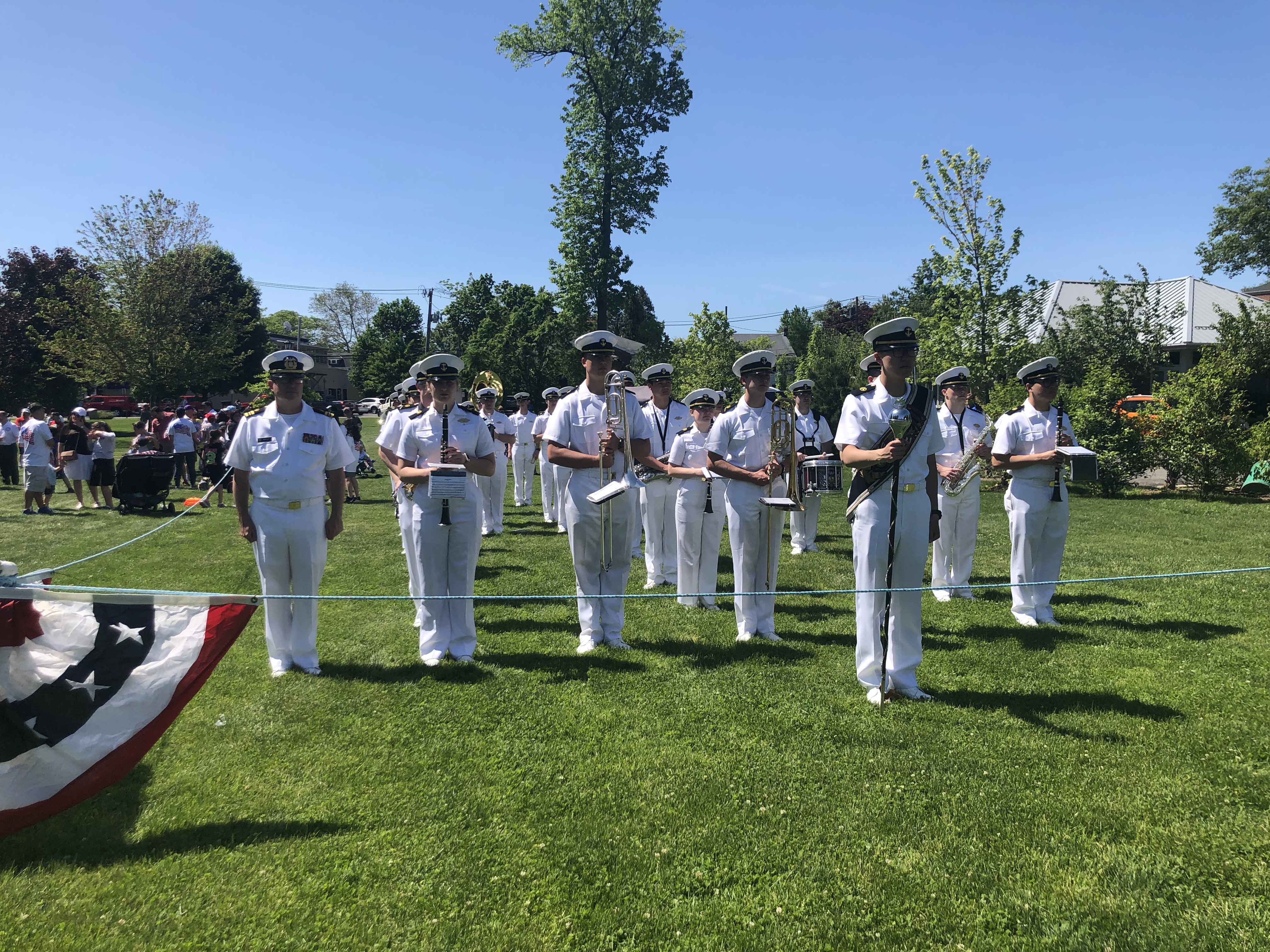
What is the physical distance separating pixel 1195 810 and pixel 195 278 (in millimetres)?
40120

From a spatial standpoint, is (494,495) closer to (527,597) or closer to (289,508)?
(289,508)

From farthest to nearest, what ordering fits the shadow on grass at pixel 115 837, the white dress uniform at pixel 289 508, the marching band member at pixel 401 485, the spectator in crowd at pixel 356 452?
the spectator in crowd at pixel 356 452, the marching band member at pixel 401 485, the white dress uniform at pixel 289 508, the shadow on grass at pixel 115 837

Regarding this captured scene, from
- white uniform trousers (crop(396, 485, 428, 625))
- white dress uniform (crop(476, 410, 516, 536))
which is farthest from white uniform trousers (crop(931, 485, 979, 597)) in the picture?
white dress uniform (crop(476, 410, 516, 536))

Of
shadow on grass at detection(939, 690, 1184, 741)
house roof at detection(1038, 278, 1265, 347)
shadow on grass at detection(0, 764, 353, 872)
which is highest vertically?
house roof at detection(1038, 278, 1265, 347)

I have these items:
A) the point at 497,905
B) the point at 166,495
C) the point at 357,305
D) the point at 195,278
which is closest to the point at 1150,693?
the point at 497,905

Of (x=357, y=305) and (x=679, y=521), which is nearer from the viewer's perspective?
(x=679, y=521)

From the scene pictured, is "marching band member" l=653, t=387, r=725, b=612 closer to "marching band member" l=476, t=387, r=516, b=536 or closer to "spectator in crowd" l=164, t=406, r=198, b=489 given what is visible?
"marching band member" l=476, t=387, r=516, b=536

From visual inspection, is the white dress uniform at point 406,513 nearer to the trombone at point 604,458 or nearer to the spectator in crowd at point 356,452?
the trombone at point 604,458

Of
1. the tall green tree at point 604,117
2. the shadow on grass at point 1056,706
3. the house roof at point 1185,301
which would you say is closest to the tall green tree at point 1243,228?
the house roof at point 1185,301

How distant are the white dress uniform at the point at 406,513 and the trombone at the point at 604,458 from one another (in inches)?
65.1

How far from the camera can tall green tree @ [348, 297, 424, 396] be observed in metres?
79.2

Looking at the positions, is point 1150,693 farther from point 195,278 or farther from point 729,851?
point 195,278

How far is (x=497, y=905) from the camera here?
11.9ft

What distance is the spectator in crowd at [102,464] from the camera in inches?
733
